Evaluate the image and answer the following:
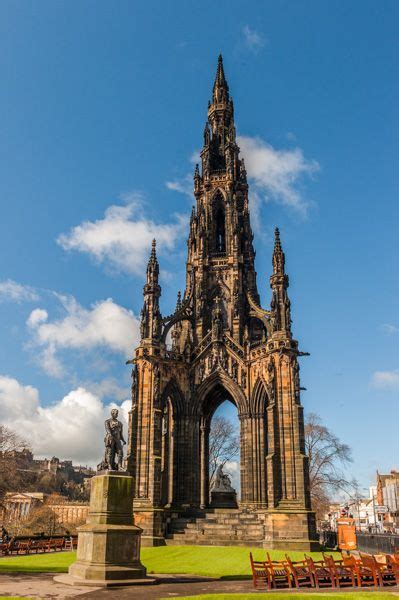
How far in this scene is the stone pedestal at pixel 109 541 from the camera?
14289 mm

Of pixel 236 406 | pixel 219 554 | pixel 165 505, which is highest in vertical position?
pixel 236 406

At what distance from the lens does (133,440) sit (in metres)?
32.5

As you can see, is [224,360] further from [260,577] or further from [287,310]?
[260,577]

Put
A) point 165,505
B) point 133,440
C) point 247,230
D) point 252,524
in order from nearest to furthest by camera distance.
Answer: point 252,524
point 133,440
point 165,505
point 247,230

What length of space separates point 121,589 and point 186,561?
8.82 meters

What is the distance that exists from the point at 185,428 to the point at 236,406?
359 cm

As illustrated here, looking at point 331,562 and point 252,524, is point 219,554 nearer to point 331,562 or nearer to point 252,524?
point 252,524

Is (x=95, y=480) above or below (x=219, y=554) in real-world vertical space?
above

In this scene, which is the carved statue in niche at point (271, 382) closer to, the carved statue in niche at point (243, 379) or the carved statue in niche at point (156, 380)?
the carved statue in niche at point (243, 379)

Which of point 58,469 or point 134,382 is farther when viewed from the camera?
point 58,469

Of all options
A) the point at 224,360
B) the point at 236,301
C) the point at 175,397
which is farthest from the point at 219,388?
the point at 236,301

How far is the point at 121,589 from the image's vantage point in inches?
526

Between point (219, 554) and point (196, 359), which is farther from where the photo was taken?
Answer: point (196, 359)

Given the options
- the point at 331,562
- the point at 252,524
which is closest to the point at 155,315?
the point at 252,524
